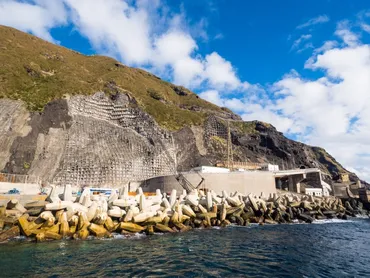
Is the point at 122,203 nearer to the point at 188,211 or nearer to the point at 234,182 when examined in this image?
the point at 188,211

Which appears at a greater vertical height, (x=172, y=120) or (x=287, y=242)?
(x=172, y=120)

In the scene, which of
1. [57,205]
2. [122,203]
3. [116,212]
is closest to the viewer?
[57,205]

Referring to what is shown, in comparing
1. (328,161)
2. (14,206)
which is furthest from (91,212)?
(328,161)

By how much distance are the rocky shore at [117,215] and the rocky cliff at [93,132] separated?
30.3 metres

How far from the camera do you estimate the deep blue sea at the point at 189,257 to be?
1178cm

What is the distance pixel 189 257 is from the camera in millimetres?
14234

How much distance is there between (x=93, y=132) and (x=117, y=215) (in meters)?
42.8

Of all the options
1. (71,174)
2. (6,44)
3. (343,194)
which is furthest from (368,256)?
(6,44)

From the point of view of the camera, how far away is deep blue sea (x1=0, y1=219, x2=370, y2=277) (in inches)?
464

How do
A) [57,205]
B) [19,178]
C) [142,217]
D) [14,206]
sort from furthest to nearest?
[19,178] → [142,217] → [14,206] → [57,205]

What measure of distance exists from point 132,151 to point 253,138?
55941 millimetres

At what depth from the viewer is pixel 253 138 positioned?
3974 inches

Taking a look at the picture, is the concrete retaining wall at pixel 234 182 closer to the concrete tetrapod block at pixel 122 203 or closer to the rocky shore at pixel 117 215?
the rocky shore at pixel 117 215

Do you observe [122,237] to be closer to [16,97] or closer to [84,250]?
[84,250]
